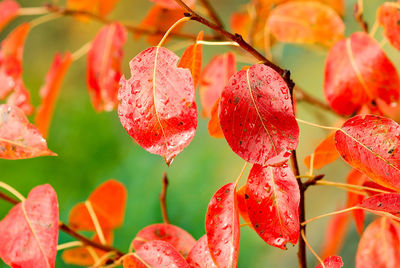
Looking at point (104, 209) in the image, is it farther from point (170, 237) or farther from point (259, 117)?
point (259, 117)

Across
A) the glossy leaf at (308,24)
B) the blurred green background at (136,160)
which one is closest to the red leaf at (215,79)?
the glossy leaf at (308,24)

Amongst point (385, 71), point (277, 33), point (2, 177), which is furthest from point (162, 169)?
point (385, 71)

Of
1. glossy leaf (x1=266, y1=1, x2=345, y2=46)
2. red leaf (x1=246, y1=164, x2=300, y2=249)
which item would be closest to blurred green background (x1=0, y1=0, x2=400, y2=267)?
glossy leaf (x1=266, y1=1, x2=345, y2=46)

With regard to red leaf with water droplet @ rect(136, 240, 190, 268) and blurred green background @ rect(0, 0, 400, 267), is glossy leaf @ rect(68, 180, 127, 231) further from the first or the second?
blurred green background @ rect(0, 0, 400, 267)

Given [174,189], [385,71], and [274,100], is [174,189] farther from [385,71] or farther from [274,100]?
[274,100]

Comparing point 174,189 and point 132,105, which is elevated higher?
point 132,105

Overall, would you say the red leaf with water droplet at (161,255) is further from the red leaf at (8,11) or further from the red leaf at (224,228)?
the red leaf at (8,11)
